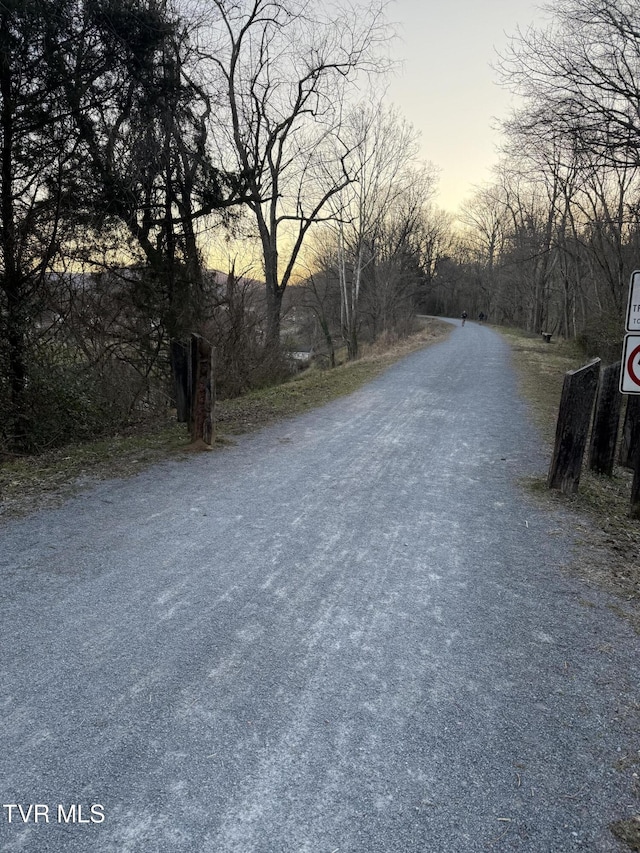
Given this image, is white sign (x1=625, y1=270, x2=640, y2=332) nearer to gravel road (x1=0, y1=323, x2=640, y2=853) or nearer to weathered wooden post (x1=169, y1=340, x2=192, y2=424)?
gravel road (x1=0, y1=323, x2=640, y2=853)

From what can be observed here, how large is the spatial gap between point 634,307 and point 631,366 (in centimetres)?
50

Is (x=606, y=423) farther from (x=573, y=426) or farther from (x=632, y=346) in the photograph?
(x=632, y=346)

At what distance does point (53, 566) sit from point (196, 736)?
203 cm

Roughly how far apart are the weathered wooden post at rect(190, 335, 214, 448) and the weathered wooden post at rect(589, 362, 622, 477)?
15.6 feet

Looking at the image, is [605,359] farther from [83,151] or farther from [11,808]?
[11,808]

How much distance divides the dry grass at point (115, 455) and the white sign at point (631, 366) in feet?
15.8

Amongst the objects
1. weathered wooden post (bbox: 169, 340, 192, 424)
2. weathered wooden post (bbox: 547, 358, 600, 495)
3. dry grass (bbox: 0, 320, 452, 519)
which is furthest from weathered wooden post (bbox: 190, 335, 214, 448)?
weathered wooden post (bbox: 547, 358, 600, 495)

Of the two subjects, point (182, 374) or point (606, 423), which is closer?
point (606, 423)

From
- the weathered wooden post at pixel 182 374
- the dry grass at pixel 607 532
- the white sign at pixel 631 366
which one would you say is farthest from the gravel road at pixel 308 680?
the weathered wooden post at pixel 182 374

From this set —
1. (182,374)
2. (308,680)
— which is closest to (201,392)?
(182,374)

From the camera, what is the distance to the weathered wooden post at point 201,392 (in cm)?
664

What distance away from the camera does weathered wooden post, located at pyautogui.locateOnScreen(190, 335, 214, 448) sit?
261 inches

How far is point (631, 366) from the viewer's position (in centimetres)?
446

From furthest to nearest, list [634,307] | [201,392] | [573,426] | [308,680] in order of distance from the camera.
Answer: [201,392], [573,426], [634,307], [308,680]
